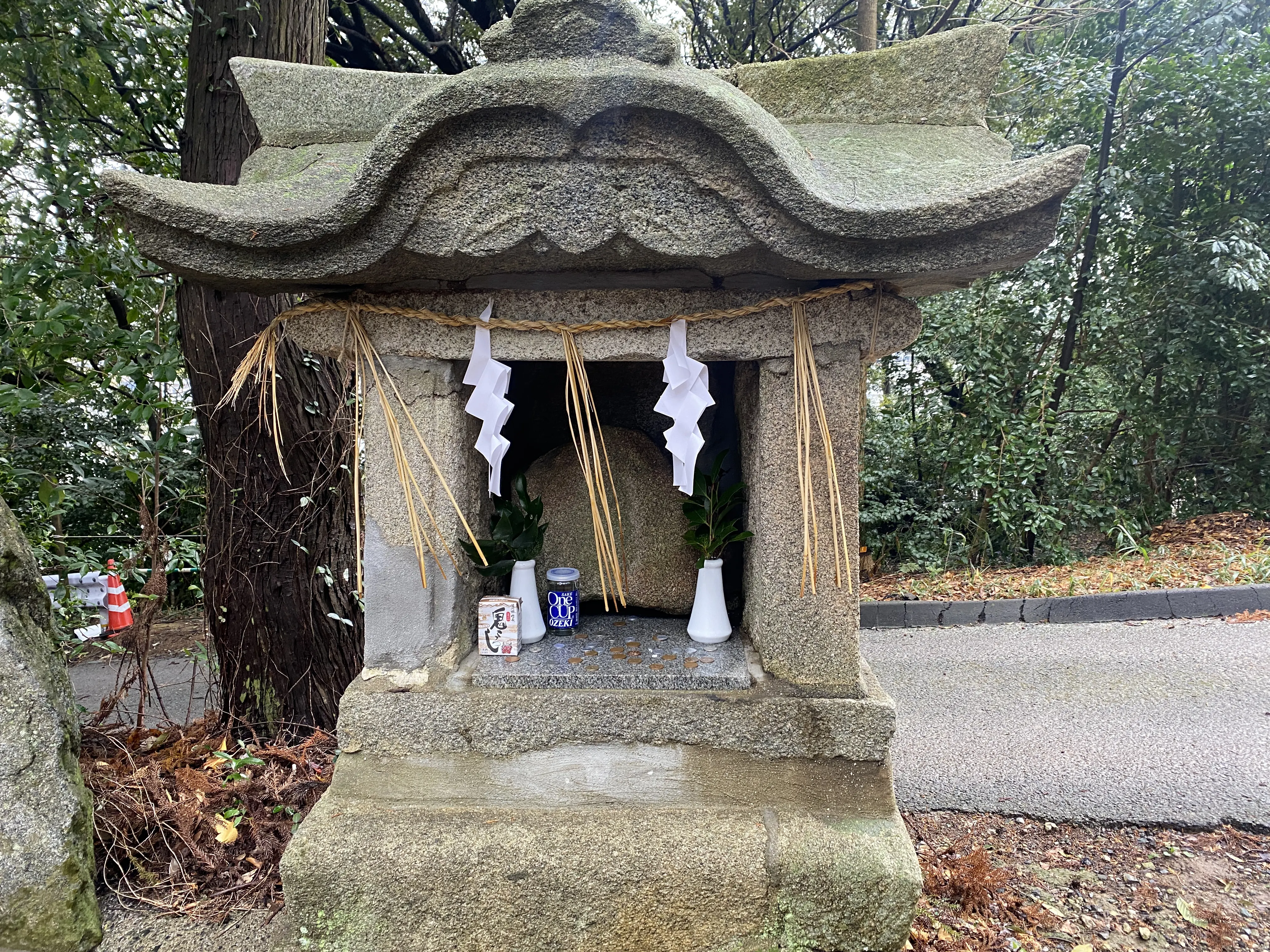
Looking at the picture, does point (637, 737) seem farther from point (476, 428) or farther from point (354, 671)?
point (354, 671)

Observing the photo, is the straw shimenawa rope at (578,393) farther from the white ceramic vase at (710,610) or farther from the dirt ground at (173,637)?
→ the dirt ground at (173,637)

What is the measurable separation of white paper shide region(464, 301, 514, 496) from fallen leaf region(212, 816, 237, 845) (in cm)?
152

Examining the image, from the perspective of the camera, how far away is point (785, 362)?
1.63 meters

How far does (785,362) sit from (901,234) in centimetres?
40

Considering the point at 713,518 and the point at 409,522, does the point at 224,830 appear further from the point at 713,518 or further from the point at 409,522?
the point at 713,518

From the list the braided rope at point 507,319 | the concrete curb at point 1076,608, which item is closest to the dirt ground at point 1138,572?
the concrete curb at point 1076,608

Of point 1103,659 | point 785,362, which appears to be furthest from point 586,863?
point 1103,659

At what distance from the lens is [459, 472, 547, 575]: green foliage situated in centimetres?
183

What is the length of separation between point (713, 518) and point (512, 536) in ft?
1.77

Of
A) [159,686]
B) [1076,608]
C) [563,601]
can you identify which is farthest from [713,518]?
[1076,608]

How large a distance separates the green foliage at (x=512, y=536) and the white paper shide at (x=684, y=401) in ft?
1.47

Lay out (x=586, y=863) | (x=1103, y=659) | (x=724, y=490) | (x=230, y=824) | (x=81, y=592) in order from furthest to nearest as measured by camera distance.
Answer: (x=81, y=592), (x=1103, y=659), (x=230, y=824), (x=724, y=490), (x=586, y=863)

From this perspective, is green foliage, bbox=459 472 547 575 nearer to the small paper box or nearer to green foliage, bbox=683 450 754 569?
the small paper box

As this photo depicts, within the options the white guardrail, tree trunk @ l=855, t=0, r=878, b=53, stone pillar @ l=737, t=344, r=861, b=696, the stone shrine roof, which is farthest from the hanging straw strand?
tree trunk @ l=855, t=0, r=878, b=53
